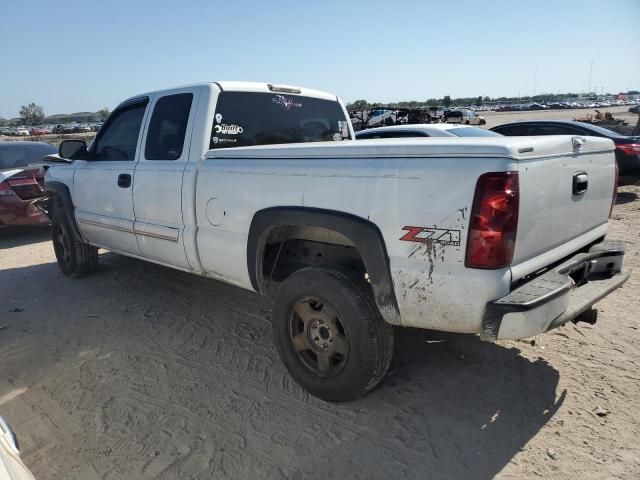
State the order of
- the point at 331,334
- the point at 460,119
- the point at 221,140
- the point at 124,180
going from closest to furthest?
the point at 331,334 < the point at 221,140 < the point at 124,180 < the point at 460,119

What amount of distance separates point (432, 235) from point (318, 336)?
1073 millimetres

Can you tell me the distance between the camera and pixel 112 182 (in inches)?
179

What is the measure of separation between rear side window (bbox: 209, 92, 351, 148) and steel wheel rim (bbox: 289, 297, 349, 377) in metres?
1.58

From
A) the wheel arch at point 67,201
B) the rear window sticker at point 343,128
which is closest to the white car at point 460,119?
the rear window sticker at point 343,128

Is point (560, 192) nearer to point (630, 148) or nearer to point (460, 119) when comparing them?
point (630, 148)

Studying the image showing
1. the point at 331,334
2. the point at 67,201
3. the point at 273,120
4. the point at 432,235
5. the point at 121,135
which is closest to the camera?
the point at 432,235

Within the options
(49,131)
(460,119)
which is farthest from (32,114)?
(460,119)

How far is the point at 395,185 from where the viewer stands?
8.04ft

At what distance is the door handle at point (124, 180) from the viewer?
4.32 m

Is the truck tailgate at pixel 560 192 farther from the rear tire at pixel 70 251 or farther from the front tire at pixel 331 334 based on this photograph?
the rear tire at pixel 70 251

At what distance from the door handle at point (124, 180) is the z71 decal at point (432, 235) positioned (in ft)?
9.44

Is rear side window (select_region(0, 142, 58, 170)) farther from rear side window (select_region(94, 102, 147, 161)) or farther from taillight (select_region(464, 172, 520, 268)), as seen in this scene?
taillight (select_region(464, 172, 520, 268))

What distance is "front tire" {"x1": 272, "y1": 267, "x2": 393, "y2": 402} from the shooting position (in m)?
2.74

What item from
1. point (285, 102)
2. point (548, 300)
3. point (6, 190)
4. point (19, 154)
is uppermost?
point (285, 102)
